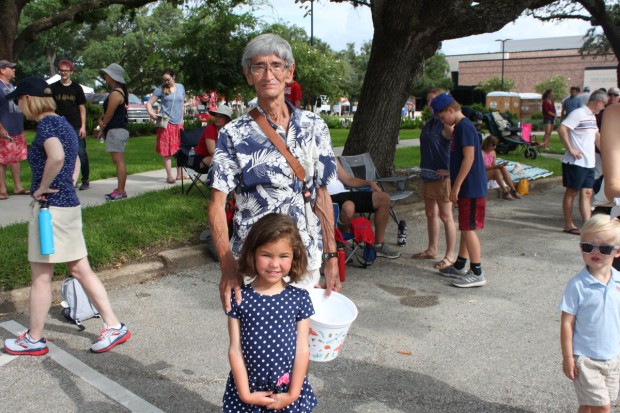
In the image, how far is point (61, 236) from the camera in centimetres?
431

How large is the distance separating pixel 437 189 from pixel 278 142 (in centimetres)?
418

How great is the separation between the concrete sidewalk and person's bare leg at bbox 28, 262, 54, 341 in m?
3.23

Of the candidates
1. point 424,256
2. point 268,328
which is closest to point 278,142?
point 268,328

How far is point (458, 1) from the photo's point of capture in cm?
1016

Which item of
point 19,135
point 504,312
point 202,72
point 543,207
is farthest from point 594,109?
point 202,72

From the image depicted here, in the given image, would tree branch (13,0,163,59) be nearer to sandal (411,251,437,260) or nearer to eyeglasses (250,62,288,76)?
sandal (411,251,437,260)

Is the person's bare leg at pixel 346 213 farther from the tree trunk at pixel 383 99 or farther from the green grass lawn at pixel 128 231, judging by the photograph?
the tree trunk at pixel 383 99

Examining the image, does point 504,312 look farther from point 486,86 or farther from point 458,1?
point 486,86

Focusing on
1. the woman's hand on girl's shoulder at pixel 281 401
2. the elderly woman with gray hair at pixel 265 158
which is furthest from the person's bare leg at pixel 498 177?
the woman's hand on girl's shoulder at pixel 281 401

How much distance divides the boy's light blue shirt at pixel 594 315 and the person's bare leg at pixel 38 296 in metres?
3.32

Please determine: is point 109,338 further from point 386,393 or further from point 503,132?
point 503,132

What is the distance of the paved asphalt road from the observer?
367 cm

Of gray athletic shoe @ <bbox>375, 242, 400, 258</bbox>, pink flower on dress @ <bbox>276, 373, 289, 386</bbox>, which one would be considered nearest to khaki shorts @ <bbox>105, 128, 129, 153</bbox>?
gray athletic shoe @ <bbox>375, 242, 400, 258</bbox>

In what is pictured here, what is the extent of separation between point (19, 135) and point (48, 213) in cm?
525
